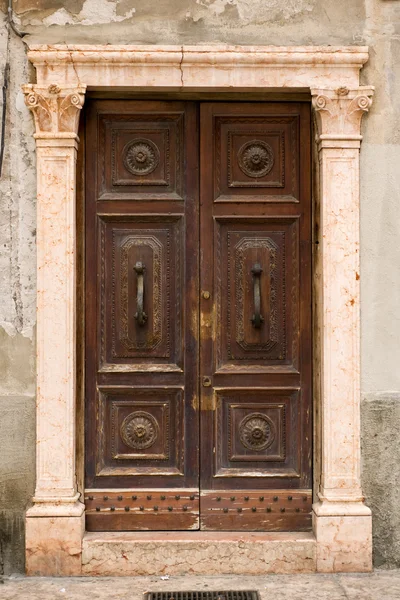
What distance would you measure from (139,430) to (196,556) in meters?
0.83

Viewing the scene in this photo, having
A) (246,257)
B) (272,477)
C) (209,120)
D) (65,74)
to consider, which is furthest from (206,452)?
(65,74)

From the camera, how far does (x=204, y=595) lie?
179 inches

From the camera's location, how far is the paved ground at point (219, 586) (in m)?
4.49

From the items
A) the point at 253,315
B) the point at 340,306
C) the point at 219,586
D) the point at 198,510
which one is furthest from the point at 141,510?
the point at 340,306

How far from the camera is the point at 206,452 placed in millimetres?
5027

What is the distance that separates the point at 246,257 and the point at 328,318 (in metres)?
0.64

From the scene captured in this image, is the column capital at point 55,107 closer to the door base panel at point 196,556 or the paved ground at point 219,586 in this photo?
the door base panel at point 196,556

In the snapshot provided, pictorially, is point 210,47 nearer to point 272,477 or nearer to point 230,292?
point 230,292

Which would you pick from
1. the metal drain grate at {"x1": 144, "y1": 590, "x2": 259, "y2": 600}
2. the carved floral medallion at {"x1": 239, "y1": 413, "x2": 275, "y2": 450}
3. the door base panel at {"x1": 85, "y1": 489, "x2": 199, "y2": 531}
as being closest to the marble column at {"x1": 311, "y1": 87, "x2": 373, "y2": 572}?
the carved floral medallion at {"x1": 239, "y1": 413, "x2": 275, "y2": 450}

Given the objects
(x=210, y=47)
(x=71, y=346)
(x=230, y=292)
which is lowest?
(x=71, y=346)

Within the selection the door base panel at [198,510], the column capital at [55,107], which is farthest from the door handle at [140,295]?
the door base panel at [198,510]

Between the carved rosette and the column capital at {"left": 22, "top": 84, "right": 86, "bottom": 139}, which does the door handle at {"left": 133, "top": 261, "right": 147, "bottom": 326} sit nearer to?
the carved rosette

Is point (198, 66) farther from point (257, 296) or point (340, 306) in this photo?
point (340, 306)

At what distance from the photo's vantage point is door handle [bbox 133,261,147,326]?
495cm
